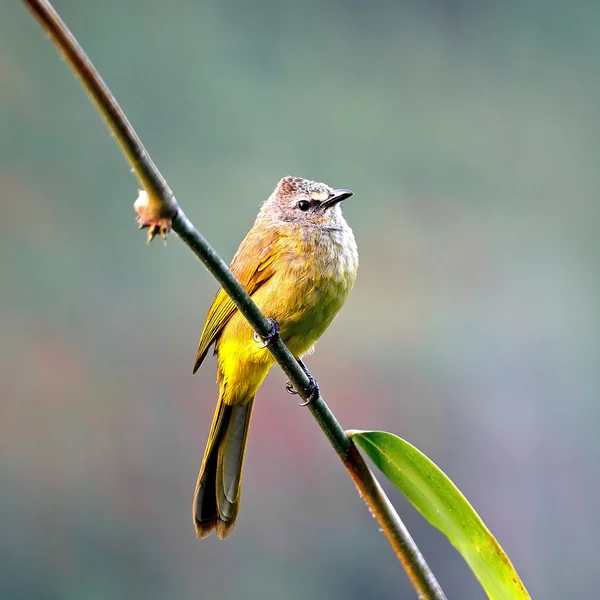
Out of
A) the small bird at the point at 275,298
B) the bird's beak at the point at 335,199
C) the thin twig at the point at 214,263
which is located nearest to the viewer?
the thin twig at the point at 214,263

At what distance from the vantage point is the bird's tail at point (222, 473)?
51.2 inches

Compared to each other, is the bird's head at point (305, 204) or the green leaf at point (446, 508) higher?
the bird's head at point (305, 204)

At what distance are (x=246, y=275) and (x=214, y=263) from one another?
1057 mm

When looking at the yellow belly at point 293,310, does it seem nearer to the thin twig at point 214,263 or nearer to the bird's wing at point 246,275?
the bird's wing at point 246,275

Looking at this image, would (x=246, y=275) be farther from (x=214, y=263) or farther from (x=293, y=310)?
(x=214, y=263)

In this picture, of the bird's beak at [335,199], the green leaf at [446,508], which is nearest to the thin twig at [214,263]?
the green leaf at [446,508]

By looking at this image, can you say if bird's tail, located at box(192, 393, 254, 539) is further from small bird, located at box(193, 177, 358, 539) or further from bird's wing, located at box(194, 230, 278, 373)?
bird's wing, located at box(194, 230, 278, 373)

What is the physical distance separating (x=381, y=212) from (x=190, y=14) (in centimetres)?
109

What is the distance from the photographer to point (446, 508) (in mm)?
763

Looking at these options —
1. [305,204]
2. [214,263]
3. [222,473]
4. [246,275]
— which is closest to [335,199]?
[305,204]

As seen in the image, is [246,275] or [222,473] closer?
[222,473]

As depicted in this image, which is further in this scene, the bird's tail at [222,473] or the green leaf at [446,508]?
the bird's tail at [222,473]

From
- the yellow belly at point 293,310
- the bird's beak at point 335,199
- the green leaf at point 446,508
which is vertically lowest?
the green leaf at point 446,508

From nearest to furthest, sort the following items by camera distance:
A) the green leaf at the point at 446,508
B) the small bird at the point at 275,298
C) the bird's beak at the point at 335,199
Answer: the green leaf at the point at 446,508, the small bird at the point at 275,298, the bird's beak at the point at 335,199
